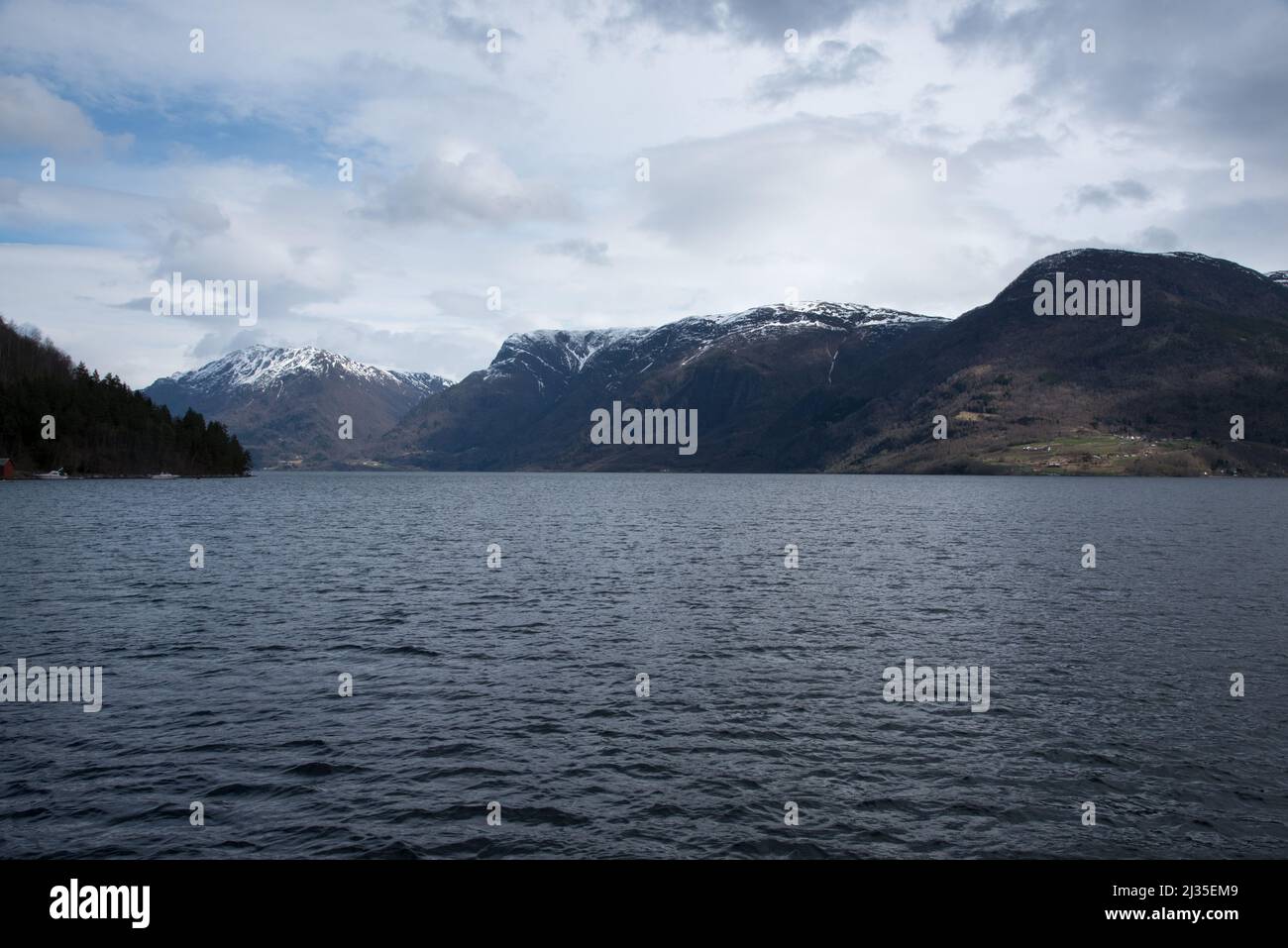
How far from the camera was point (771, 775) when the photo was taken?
2648 centimetres

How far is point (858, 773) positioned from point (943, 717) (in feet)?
25.5

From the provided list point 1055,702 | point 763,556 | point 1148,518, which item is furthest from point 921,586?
point 1148,518

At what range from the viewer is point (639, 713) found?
33.0 metres

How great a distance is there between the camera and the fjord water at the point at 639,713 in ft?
74.2

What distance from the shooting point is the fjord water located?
891 inches

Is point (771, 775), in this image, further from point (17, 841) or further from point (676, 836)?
point (17, 841)

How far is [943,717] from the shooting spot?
32.5m

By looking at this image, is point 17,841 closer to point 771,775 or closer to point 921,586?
point 771,775
